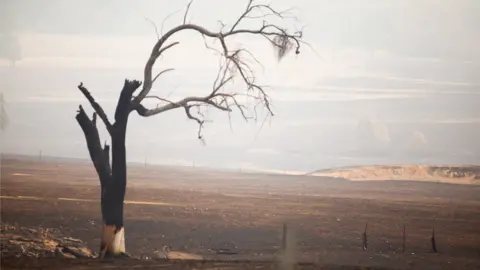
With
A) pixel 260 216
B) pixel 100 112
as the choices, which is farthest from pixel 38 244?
pixel 260 216

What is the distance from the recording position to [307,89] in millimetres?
3881

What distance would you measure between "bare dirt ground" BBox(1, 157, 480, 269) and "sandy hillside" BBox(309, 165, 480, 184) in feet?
0.15

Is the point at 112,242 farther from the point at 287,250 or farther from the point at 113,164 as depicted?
the point at 287,250

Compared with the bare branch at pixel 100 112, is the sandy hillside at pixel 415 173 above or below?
below

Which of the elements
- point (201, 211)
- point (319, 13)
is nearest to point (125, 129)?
point (201, 211)

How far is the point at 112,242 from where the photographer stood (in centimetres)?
373

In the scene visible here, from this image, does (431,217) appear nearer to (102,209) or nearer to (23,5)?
(102,209)

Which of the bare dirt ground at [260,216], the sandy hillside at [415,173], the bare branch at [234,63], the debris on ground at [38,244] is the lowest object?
the debris on ground at [38,244]

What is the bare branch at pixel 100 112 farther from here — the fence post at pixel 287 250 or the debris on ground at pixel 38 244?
the fence post at pixel 287 250

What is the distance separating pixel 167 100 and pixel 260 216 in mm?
974

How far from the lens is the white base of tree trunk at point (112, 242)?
3715 mm

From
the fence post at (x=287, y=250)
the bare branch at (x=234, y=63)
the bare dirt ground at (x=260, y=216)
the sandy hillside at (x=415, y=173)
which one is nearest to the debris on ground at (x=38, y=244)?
the bare dirt ground at (x=260, y=216)

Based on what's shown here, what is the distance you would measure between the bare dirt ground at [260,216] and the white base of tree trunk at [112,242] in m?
0.05

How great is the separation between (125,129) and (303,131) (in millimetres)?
1156
